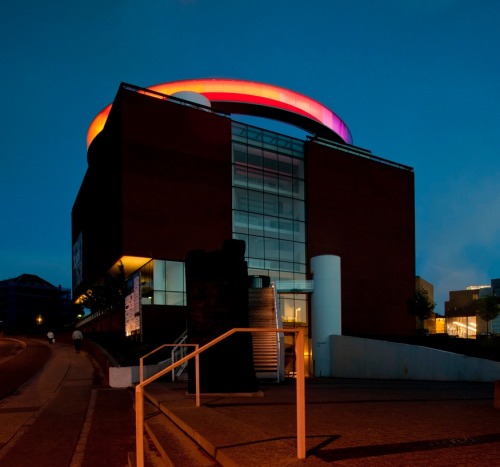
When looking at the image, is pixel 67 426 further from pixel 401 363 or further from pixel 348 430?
pixel 401 363

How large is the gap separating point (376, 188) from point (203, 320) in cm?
4123

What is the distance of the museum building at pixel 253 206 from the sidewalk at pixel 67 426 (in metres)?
13.1

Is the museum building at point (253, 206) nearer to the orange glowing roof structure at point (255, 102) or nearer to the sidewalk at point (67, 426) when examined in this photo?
the orange glowing roof structure at point (255, 102)

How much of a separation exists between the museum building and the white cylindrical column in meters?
0.07

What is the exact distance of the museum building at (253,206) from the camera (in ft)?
125

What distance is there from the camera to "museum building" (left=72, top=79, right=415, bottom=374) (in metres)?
38.1

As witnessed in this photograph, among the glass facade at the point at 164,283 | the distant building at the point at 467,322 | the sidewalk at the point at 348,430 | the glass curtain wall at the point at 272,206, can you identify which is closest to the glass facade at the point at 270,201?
the glass curtain wall at the point at 272,206

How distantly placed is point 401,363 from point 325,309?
23.2 feet

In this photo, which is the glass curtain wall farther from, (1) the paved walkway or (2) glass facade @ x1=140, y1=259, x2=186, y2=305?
(1) the paved walkway

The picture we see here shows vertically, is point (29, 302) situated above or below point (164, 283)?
below

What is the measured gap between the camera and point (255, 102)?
49562 millimetres

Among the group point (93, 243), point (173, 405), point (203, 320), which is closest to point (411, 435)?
point (173, 405)

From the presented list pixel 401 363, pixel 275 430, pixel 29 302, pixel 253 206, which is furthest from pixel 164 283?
pixel 29 302

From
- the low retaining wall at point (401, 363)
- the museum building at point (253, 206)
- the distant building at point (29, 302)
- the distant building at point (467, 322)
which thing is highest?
the museum building at point (253, 206)
